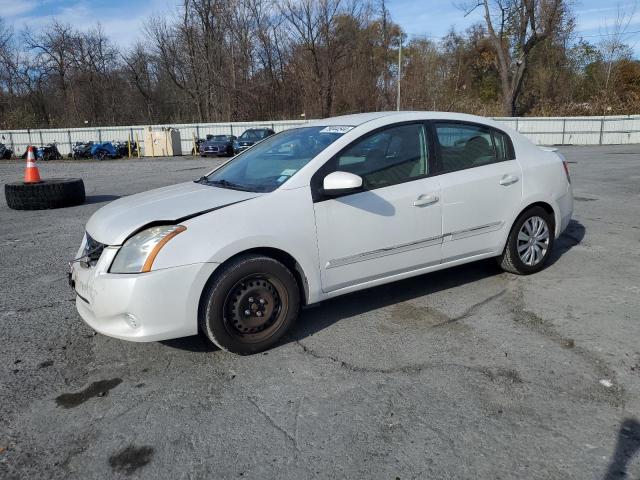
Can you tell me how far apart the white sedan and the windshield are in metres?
0.02

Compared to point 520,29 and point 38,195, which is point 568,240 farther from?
point 520,29

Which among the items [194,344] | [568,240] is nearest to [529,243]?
[568,240]

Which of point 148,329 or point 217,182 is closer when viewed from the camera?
point 148,329

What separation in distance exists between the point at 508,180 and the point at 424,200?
1073 millimetres

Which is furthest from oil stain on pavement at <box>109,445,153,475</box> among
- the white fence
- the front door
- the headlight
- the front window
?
the white fence

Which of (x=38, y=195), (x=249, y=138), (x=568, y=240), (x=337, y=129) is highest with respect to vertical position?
(x=249, y=138)

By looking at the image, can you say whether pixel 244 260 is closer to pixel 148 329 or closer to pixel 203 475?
pixel 148 329

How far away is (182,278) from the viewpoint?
3.26 meters

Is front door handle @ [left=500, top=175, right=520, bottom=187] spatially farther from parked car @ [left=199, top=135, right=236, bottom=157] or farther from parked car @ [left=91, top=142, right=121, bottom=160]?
parked car @ [left=91, top=142, right=121, bottom=160]

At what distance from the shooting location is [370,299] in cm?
465

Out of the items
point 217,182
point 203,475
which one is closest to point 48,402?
point 203,475

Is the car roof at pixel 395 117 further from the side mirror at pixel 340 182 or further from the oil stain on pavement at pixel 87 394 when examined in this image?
the oil stain on pavement at pixel 87 394

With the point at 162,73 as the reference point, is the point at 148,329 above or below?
below

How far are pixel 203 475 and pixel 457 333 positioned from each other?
2203 mm
